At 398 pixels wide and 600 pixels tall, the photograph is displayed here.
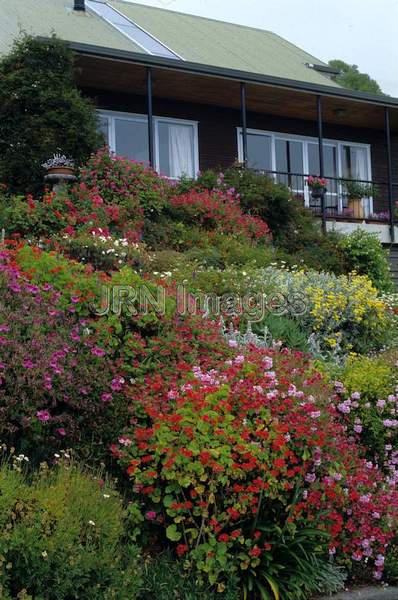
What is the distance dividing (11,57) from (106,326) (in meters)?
8.76

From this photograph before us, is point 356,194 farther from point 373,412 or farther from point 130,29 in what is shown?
point 373,412

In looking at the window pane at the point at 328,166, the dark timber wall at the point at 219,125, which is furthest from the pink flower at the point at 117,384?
the window pane at the point at 328,166

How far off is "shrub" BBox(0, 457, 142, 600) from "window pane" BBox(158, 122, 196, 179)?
13837mm

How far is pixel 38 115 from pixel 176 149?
5.84m

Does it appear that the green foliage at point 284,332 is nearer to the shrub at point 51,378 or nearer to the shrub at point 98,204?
the shrub at point 51,378

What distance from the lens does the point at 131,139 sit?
58.0 ft

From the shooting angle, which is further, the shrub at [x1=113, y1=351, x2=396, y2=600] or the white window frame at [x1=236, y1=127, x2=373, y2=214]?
the white window frame at [x1=236, y1=127, x2=373, y2=214]

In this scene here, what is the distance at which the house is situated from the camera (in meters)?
16.2

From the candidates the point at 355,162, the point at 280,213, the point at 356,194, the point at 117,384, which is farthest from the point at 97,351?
the point at 355,162

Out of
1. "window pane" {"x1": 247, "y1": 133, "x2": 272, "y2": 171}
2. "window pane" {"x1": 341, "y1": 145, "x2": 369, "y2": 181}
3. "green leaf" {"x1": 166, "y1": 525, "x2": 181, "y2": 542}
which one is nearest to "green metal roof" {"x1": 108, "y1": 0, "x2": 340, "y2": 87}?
"window pane" {"x1": 247, "y1": 133, "x2": 272, "y2": 171}

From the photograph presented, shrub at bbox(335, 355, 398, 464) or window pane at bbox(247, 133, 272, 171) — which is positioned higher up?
window pane at bbox(247, 133, 272, 171)

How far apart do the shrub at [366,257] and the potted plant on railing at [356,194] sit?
Result: 4.43m

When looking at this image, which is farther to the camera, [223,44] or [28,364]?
[223,44]

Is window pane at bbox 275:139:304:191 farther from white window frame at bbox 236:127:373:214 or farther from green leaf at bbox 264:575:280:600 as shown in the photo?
green leaf at bbox 264:575:280:600
